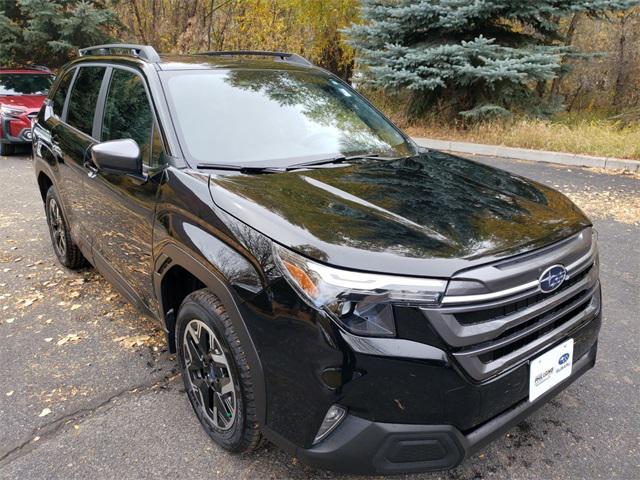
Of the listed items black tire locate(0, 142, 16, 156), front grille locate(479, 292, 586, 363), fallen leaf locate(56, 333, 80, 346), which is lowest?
black tire locate(0, 142, 16, 156)

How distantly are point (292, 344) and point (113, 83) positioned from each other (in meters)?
2.33

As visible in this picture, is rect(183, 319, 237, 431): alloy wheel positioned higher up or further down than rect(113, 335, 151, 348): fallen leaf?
higher up

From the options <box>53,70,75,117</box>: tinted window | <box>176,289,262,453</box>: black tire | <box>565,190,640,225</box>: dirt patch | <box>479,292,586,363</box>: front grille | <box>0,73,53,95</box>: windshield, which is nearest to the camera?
<box>479,292,586,363</box>: front grille

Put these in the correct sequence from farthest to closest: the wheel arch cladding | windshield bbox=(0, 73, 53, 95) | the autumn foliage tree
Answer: the autumn foliage tree
windshield bbox=(0, 73, 53, 95)
the wheel arch cladding

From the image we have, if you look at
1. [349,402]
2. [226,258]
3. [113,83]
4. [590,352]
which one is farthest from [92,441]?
[590,352]

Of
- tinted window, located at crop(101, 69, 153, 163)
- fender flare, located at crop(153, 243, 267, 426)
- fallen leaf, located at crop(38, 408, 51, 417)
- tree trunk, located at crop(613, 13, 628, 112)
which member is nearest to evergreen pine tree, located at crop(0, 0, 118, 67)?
tinted window, located at crop(101, 69, 153, 163)

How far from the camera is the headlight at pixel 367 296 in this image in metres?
1.70

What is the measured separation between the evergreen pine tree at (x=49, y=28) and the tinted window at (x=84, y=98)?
11.7 m

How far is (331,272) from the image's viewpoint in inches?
68.7

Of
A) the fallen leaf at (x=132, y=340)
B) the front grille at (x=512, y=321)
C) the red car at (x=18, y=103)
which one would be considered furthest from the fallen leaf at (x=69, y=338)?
the red car at (x=18, y=103)

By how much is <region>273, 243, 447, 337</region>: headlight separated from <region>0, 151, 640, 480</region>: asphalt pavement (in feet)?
2.88

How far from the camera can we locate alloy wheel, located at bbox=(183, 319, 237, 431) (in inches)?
85.7

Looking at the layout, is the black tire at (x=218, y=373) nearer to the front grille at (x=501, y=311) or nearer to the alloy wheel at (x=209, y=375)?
the alloy wheel at (x=209, y=375)

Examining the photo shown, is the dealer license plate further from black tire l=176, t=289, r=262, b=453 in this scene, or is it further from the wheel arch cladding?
the wheel arch cladding
